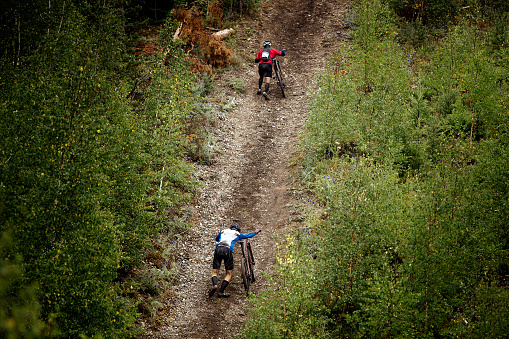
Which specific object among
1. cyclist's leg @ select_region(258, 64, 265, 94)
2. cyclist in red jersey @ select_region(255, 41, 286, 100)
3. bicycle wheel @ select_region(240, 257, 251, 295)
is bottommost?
bicycle wheel @ select_region(240, 257, 251, 295)

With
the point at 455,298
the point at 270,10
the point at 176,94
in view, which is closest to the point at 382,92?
the point at 176,94

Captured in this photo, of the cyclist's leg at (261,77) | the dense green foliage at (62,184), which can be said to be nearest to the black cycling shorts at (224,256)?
the dense green foliage at (62,184)

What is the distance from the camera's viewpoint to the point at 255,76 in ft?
74.3

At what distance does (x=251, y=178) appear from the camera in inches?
642

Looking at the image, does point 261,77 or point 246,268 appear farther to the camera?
point 261,77

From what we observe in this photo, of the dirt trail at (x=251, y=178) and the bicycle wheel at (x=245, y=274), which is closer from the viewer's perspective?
the dirt trail at (x=251, y=178)

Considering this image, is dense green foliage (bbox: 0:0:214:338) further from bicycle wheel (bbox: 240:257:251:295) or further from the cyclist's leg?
the cyclist's leg

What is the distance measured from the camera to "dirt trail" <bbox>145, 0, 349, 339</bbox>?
10685 millimetres

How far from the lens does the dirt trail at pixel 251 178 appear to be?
1069 cm

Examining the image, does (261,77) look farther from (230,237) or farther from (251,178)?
(230,237)

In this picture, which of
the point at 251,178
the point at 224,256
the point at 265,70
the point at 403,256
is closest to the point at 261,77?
the point at 265,70

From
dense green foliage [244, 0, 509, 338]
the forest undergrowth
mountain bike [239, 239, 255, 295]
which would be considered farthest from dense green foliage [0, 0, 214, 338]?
dense green foliage [244, 0, 509, 338]

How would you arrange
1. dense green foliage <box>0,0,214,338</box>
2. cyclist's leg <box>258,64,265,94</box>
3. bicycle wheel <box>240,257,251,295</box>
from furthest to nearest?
cyclist's leg <box>258,64,265,94</box>
bicycle wheel <box>240,257,251,295</box>
dense green foliage <box>0,0,214,338</box>

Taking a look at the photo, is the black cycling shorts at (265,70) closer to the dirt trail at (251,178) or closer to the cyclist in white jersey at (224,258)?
the dirt trail at (251,178)
